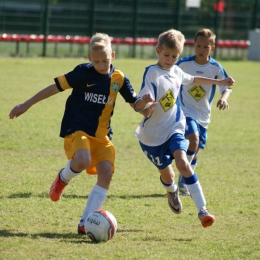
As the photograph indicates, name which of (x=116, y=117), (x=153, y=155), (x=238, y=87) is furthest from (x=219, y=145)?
(x=238, y=87)

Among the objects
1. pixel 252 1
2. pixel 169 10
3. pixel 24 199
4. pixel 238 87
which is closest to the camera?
pixel 24 199

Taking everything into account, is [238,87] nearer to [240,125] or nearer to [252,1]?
[240,125]

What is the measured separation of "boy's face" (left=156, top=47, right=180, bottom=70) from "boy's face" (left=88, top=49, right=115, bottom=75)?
1.66ft

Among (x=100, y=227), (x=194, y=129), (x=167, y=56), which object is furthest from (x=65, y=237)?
(x=194, y=129)

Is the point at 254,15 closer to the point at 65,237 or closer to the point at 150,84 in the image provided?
the point at 150,84

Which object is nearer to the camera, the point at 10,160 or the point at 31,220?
the point at 31,220

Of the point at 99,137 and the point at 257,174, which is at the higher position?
the point at 99,137

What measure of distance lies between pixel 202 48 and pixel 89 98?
2159 millimetres

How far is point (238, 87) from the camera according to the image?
1711cm

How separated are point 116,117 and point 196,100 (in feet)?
15.5

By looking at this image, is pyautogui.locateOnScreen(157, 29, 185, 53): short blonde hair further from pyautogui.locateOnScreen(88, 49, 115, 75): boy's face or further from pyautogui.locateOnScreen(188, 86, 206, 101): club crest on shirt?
pyautogui.locateOnScreen(188, 86, 206, 101): club crest on shirt

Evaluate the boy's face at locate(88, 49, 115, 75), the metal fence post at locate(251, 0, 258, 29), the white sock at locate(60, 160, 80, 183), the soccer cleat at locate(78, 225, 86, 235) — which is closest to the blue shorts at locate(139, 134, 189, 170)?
the white sock at locate(60, 160, 80, 183)

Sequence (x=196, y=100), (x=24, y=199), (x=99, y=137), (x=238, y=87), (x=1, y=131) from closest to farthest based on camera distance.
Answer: (x=99, y=137), (x=24, y=199), (x=196, y=100), (x=1, y=131), (x=238, y=87)

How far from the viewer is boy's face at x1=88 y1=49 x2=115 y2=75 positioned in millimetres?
4988
